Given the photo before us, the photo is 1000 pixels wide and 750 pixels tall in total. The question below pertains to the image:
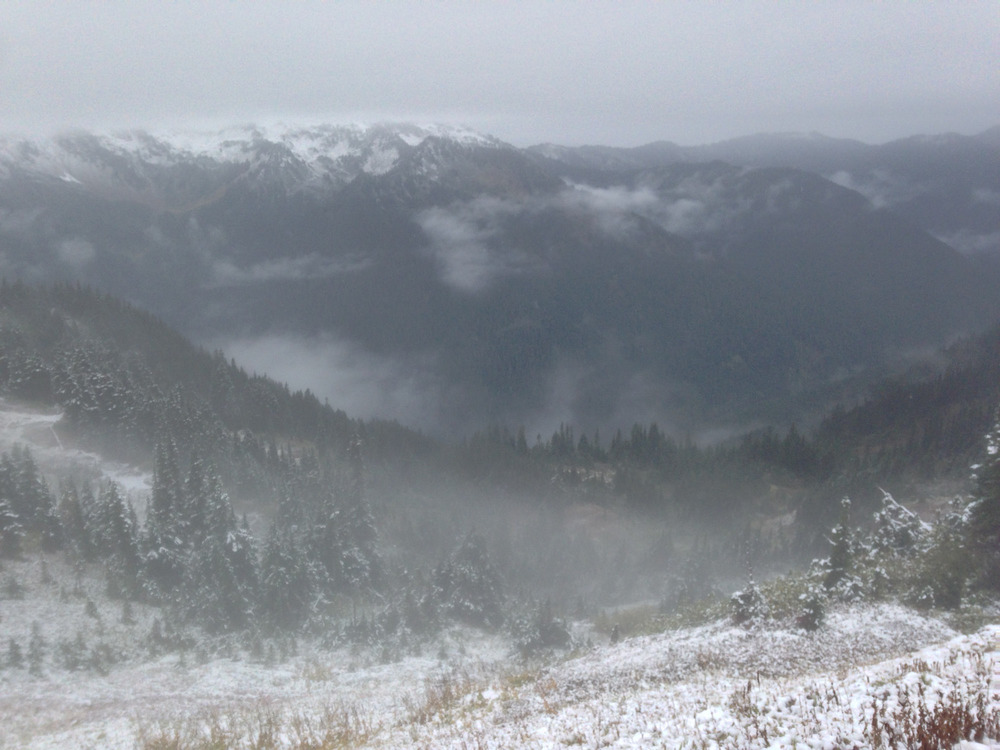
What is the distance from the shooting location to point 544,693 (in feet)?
64.6

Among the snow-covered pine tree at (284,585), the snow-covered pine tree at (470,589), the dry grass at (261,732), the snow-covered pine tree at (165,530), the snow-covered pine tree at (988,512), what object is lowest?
the snow-covered pine tree at (470,589)

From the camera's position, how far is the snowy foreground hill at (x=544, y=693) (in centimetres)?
1062

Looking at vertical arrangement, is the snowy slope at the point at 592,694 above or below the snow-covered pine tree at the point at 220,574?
above

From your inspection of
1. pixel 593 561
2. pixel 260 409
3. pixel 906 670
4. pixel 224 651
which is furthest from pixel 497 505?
pixel 906 670

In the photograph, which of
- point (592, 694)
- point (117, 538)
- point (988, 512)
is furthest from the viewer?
point (117, 538)

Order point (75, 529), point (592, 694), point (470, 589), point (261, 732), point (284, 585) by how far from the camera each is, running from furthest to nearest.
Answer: point (470, 589), point (284, 585), point (75, 529), point (261, 732), point (592, 694)

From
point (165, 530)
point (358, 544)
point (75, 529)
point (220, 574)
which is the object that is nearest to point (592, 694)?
point (220, 574)

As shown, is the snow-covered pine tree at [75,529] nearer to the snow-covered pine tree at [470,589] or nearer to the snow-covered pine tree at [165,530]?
the snow-covered pine tree at [165,530]

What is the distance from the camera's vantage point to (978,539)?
2358cm

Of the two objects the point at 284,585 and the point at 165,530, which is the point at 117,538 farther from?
the point at 284,585

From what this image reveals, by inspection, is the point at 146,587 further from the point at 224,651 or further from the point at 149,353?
the point at 149,353

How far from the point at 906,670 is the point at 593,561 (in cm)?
6357

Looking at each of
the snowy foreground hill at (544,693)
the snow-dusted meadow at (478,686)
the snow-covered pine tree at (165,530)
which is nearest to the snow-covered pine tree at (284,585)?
the snow-dusted meadow at (478,686)

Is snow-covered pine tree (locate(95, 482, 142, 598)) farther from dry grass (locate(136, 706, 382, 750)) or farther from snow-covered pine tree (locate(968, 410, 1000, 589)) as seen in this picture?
snow-covered pine tree (locate(968, 410, 1000, 589))
